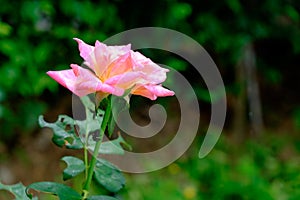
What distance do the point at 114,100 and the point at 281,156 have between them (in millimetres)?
2690

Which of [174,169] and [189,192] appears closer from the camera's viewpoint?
[189,192]

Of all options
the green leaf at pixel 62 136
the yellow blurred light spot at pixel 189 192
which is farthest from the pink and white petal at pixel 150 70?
the yellow blurred light spot at pixel 189 192

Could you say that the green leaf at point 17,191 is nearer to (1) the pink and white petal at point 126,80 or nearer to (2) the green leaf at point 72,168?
(2) the green leaf at point 72,168

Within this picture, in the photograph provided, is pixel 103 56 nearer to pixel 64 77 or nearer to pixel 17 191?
pixel 64 77

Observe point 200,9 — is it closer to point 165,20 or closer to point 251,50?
point 165,20

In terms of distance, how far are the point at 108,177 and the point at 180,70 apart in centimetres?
158

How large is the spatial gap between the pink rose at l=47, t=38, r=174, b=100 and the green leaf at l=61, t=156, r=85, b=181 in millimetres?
101

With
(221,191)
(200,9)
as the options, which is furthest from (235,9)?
(221,191)

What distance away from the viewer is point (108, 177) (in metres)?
0.61

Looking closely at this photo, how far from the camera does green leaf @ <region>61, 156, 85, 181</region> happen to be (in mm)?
600

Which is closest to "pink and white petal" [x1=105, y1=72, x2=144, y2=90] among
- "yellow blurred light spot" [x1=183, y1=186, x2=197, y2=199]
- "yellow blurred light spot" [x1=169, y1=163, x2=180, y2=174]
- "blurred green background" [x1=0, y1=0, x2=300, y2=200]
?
"blurred green background" [x1=0, y1=0, x2=300, y2=200]

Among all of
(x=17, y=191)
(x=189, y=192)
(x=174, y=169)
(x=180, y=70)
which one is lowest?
(x=17, y=191)

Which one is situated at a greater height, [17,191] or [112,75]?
[112,75]

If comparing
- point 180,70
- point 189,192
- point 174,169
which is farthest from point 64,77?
point 174,169
